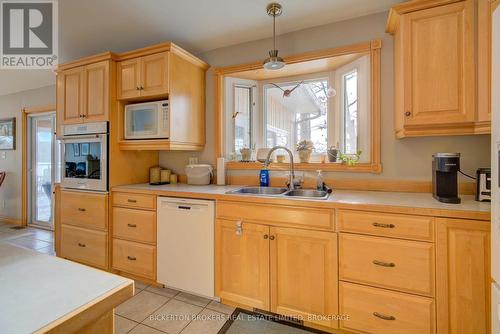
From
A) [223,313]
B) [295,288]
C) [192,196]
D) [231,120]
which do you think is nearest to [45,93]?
[231,120]

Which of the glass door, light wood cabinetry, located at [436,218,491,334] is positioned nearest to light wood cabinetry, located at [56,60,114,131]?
the glass door

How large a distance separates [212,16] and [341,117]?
58.3 inches

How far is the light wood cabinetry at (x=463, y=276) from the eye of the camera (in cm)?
125

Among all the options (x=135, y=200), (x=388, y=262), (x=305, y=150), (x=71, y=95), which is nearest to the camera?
(x=388, y=262)

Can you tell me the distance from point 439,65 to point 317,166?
1110mm

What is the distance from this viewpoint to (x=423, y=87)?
1.60 metres

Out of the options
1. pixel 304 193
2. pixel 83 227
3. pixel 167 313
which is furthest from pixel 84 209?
pixel 304 193

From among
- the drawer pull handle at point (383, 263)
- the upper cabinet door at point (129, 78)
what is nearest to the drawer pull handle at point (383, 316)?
the drawer pull handle at point (383, 263)

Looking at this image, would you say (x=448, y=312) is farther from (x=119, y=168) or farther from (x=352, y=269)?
(x=119, y=168)

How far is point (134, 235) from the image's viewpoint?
86.3 inches

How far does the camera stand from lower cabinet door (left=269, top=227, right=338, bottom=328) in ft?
5.12

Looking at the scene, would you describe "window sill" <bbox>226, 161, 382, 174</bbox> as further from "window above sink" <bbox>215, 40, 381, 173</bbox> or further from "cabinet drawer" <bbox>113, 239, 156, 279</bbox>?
"cabinet drawer" <bbox>113, 239, 156, 279</bbox>

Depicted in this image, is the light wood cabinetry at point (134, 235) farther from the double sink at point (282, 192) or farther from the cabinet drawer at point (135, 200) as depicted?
the double sink at point (282, 192)

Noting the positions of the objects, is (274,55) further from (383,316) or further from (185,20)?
(383,316)
